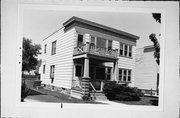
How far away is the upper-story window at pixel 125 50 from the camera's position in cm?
380

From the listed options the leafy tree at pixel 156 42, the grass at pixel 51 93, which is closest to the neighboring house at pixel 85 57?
the grass at pixel 51 93

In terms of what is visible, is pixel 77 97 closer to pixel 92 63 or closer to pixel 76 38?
pixel 92 63

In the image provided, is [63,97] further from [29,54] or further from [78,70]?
[29,54]

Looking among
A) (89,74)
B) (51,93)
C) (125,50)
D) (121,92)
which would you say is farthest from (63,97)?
(125,50)

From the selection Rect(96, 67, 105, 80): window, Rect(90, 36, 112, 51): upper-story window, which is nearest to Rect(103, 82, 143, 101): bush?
Rect(96, 67, 105, 80): window

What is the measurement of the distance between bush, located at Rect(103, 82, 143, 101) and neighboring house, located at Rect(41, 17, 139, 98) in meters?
0.09

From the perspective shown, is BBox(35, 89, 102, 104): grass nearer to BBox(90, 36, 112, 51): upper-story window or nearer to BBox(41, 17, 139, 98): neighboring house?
BBox(41, 17, 139, 98): neighboring house

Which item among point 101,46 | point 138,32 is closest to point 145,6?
point 138,32

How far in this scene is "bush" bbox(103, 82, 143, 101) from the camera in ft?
12.4

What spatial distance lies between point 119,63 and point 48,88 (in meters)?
1.39

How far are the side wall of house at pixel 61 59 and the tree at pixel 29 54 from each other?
0.46ft

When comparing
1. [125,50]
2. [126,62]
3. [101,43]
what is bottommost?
[126,62]

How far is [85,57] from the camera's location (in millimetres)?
3734

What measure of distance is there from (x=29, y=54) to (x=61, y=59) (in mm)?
583
